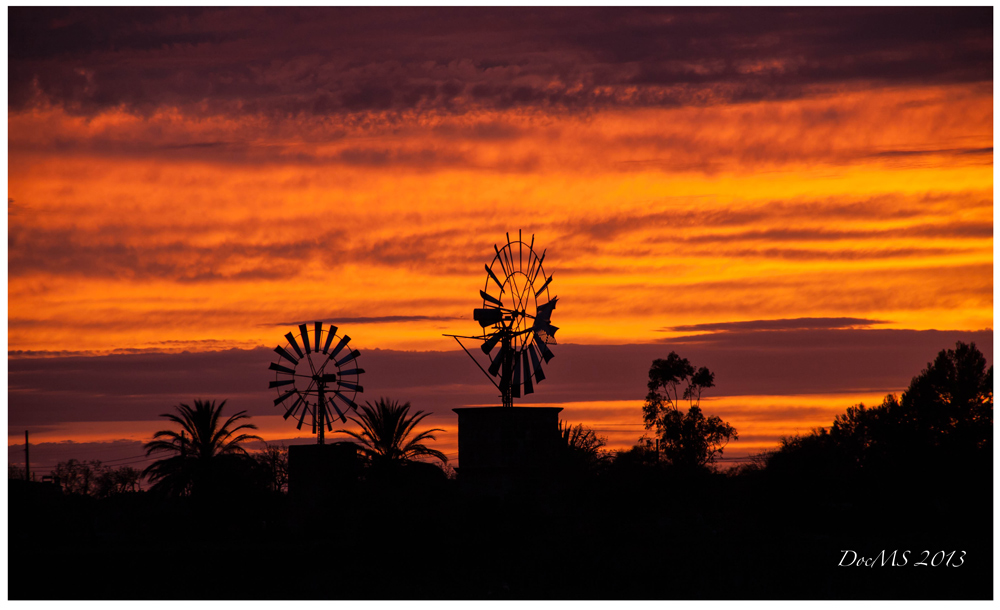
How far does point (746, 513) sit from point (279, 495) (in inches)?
988

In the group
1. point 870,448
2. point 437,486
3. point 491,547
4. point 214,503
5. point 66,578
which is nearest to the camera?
point 66,578

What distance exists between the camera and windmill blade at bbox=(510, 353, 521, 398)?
4653cm

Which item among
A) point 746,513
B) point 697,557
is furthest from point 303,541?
point 746,513

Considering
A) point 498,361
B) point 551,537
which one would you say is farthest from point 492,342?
point 551,537

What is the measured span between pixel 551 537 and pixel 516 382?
6392 millimetres

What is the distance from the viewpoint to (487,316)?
157 ft

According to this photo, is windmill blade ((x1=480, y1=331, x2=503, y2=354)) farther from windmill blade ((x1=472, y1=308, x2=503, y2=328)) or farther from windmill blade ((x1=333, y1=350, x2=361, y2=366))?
windmill blade ((x1=333, y1=350, x2=361, y2=366))

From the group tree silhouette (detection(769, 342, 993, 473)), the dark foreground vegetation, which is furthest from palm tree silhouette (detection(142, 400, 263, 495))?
tree silhouette (detection(769, 342, 993, 473))

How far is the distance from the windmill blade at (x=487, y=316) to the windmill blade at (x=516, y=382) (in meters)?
2.01

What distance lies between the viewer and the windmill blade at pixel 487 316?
157 feet

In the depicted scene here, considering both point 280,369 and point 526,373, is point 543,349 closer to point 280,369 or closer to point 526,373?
point 526,373

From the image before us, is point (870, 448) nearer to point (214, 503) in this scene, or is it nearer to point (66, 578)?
point (214, 503)

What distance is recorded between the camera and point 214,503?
5747cm

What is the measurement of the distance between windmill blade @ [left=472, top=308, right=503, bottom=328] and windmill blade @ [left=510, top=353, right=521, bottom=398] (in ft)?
6.61
